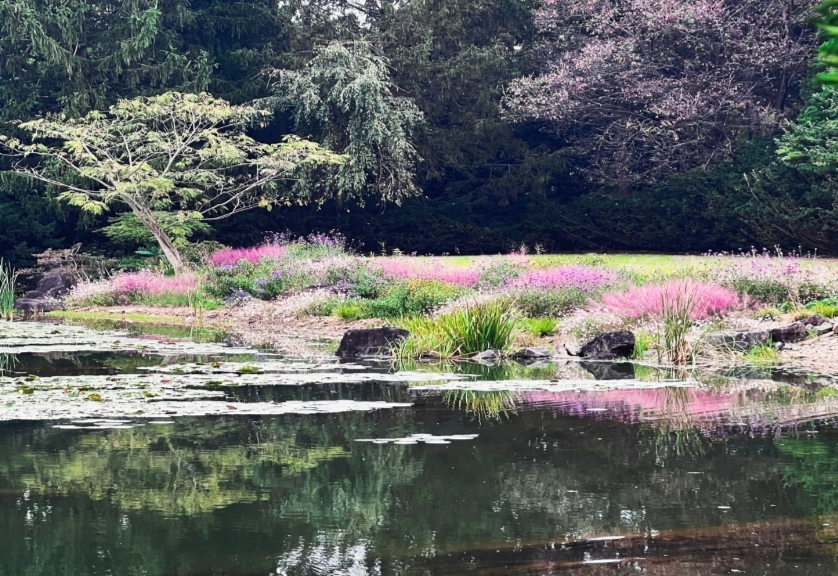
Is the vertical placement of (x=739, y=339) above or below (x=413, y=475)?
above

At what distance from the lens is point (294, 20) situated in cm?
3344

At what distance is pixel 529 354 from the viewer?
12.4 meters

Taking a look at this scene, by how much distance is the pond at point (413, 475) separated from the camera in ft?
13.6

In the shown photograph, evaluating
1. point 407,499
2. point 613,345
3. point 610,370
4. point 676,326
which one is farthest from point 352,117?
point 407,499

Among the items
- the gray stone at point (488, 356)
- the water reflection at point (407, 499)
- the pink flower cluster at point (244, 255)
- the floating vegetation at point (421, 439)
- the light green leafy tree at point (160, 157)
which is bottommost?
the water reflection at point (407, 499)

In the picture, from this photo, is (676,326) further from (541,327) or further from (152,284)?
(152,284)

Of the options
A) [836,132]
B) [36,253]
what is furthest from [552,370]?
[36,253]

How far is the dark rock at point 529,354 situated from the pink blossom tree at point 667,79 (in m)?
16.3

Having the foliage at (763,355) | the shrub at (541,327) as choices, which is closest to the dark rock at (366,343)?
the shrub at (541,327)

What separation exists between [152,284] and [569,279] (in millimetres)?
9666

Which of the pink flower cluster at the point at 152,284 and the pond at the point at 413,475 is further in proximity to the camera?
the pink flower cluster at the point at 152,284

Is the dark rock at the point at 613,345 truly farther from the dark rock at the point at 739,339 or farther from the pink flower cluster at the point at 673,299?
the dark rock at the point at 739,339

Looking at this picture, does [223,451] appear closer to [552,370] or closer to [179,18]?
[552,370]

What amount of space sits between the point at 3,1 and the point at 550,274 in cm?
1906
